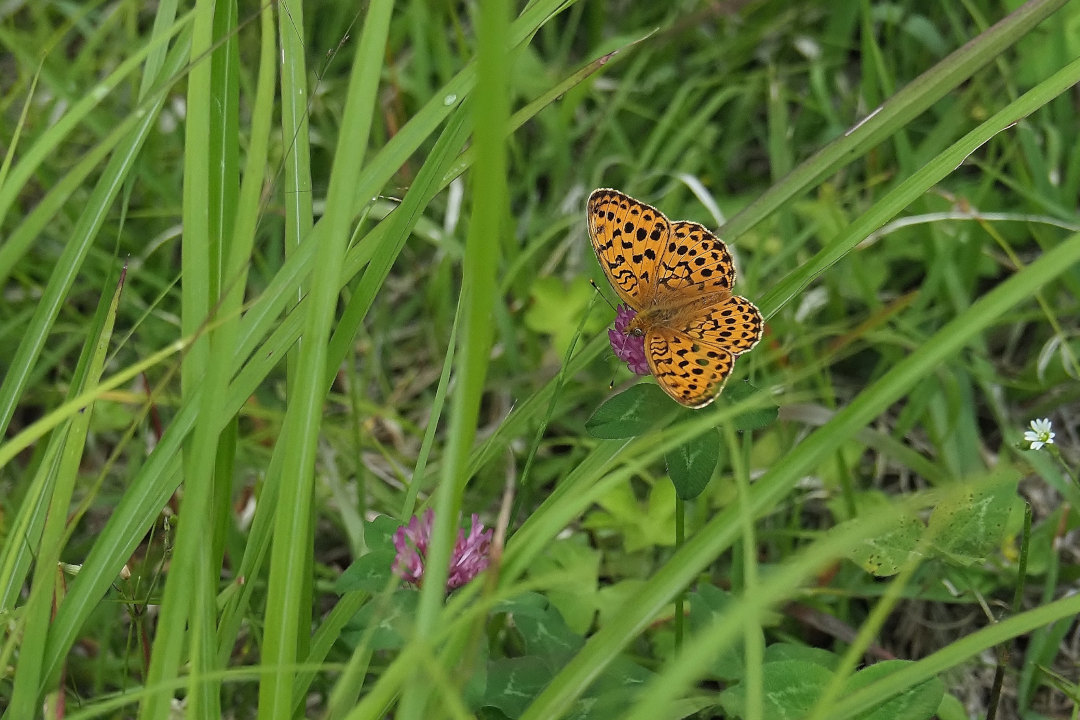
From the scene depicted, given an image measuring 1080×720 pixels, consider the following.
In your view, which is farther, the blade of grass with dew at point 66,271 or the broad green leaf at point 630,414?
the blade of grass with dew at point 66,271

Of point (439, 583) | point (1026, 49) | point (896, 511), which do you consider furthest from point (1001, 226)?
point (439, 583)

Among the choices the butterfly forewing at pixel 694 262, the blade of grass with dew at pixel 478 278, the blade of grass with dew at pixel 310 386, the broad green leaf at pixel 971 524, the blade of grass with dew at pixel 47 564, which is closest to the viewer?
the blade of grass with dew at pixel 478 278

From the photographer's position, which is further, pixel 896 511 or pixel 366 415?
pixel 366 415

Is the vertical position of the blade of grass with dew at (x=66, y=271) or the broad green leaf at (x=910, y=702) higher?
the blade of grass with dew at (x=66, y=271)

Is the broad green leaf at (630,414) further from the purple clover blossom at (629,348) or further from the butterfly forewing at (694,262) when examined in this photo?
the butterfly forewing at (694,262)

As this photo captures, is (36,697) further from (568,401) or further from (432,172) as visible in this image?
(568,401)

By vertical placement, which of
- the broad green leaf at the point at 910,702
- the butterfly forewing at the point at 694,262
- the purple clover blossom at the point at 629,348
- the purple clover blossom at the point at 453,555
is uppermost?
the butterfly forewing at the point at 694,262

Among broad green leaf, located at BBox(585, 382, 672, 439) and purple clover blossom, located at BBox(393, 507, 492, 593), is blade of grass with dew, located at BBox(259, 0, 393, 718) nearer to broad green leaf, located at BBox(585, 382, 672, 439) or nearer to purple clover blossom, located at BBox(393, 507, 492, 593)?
purple clover blossom, located at BBox(393, 507, 492, 593)

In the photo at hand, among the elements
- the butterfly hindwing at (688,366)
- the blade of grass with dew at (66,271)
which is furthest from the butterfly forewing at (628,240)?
the blade of grass with dew at (66,271)
